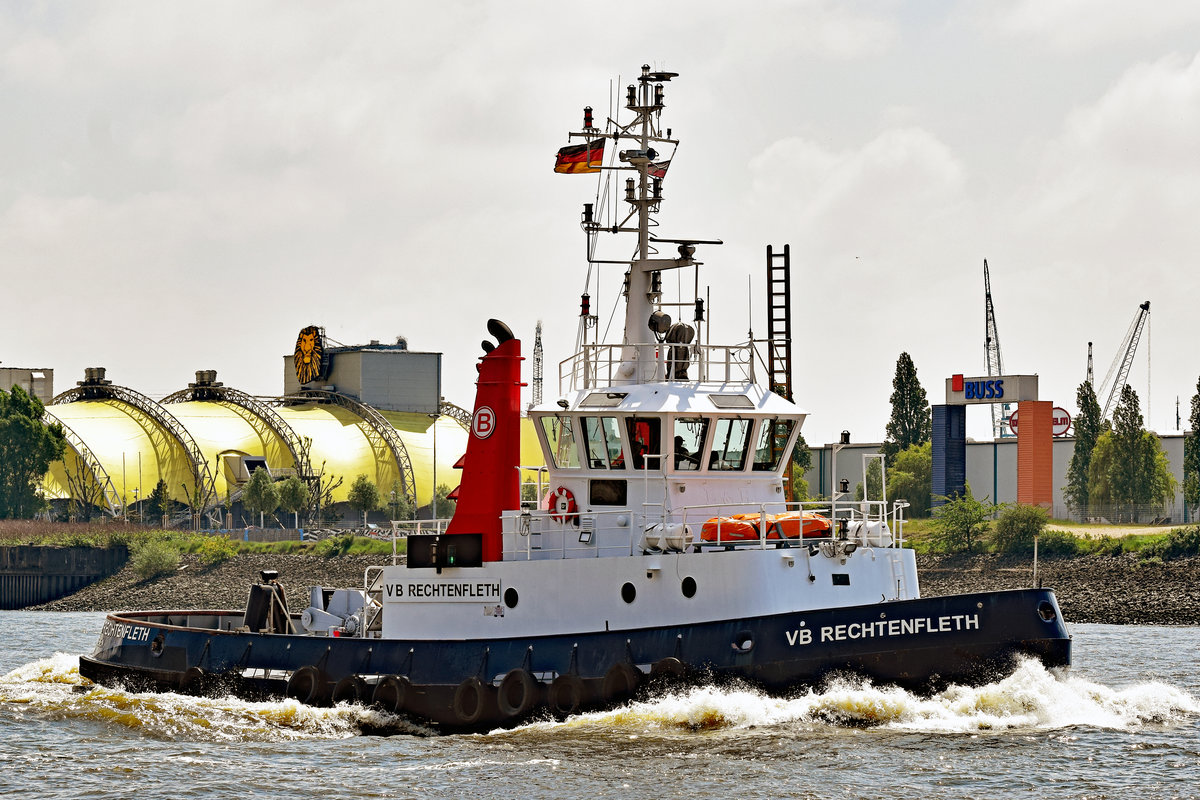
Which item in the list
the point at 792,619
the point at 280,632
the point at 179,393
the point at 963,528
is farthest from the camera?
the point at 179,393

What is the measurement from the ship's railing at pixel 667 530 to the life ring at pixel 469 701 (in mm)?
2108

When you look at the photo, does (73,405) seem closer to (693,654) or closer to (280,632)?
(280,632)

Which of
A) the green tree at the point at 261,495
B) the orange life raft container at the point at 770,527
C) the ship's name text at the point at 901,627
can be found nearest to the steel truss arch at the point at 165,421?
the green tree at the point at 261,495

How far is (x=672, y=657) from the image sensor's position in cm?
1973

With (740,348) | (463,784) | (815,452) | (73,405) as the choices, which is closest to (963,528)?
(815,452)

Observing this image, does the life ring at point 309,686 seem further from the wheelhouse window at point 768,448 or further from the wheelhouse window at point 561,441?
the wheelhouse window at point 768,448

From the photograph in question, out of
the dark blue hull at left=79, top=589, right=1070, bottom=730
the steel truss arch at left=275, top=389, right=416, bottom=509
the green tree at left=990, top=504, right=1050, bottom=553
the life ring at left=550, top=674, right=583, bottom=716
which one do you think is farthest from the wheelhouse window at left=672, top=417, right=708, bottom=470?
the steel truss arch at left=275, top=389, right=416, bottom=509

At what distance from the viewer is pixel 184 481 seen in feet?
293

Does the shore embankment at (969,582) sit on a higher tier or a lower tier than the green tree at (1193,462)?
lower

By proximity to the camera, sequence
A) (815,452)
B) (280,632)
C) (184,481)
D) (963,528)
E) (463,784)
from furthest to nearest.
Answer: (184,481) < (815,452) < (963,528) < (280,632) < (463,784)

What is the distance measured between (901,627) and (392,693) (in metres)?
7.03

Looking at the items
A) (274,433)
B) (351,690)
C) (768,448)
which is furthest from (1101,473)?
(351,690)

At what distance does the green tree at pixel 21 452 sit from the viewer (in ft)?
266

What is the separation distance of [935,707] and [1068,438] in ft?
191
